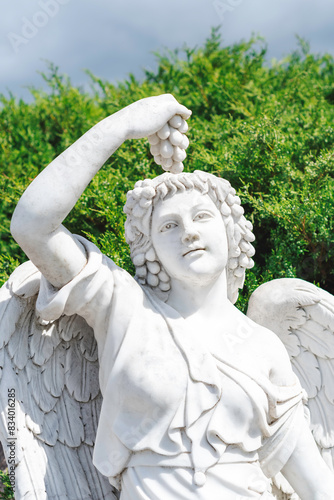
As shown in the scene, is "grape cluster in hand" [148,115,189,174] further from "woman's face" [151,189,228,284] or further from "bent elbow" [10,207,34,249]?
"bent elbow" [10,207,34,249]

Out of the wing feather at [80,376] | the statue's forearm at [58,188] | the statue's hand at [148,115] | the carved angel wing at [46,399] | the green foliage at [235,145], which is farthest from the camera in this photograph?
the green foliage at [235,145]

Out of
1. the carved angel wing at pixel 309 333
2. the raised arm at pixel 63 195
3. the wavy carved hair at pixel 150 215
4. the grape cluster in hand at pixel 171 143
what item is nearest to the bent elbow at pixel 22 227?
the raised arm at pixel 63 195

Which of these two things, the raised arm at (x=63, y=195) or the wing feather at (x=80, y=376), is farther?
the wing feather at (x=80, y=376)

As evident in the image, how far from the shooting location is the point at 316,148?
5445 mm

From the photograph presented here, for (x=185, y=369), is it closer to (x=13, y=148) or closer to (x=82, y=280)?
(x=82, y=280)

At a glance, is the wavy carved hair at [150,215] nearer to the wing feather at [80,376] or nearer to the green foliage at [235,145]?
the wing feather at [80,376]

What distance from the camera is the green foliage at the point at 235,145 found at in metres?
4.62

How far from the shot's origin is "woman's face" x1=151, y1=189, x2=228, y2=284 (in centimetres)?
279

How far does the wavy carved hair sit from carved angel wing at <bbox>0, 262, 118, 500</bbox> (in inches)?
15.4

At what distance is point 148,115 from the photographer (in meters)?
2.74

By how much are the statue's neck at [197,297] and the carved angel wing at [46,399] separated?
428mm

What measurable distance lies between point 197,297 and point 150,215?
1.25ft

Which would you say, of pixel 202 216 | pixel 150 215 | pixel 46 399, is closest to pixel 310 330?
pixel 202 216

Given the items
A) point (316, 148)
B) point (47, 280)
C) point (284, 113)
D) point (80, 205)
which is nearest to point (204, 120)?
point (284, 113)
